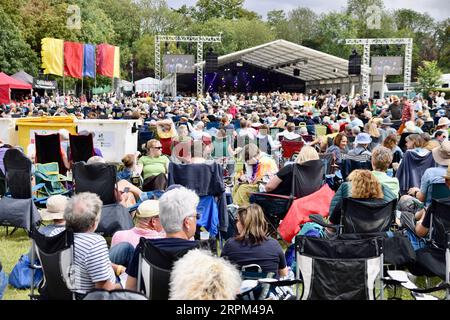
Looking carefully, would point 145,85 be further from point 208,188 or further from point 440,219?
point 440,219

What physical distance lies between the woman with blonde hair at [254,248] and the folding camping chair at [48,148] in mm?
5495

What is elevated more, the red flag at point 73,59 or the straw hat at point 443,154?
the red flag at point 73,59

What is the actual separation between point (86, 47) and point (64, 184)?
20.5 meters

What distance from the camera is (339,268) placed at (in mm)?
3705

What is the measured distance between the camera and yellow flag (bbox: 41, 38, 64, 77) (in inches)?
993

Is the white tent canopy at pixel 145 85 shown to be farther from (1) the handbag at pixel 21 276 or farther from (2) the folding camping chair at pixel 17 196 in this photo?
(1) the handbag at pixel 21 276

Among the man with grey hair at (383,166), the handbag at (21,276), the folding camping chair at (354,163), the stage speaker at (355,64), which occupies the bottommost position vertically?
the handbag at (21,276)

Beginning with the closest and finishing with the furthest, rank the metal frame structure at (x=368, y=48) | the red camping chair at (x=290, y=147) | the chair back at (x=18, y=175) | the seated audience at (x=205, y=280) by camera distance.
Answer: the seated audience at (x=205, y=280), the chair back at (x=18, y=175), the red camping chair at (x=290, y=147), the metal frame structure at (x=368, y=48)

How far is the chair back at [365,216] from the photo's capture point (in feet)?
16.3

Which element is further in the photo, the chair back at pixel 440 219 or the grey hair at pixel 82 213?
the chair back at pixel 440 219

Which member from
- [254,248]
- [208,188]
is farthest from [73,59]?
[254,248]

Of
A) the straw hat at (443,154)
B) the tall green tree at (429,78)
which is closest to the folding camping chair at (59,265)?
the straw hat at (443,154)

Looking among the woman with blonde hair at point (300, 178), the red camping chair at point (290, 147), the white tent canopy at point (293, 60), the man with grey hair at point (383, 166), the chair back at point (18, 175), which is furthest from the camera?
the white tent canopy at point (293, 60)

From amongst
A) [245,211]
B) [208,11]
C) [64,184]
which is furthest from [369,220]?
[208,11]
